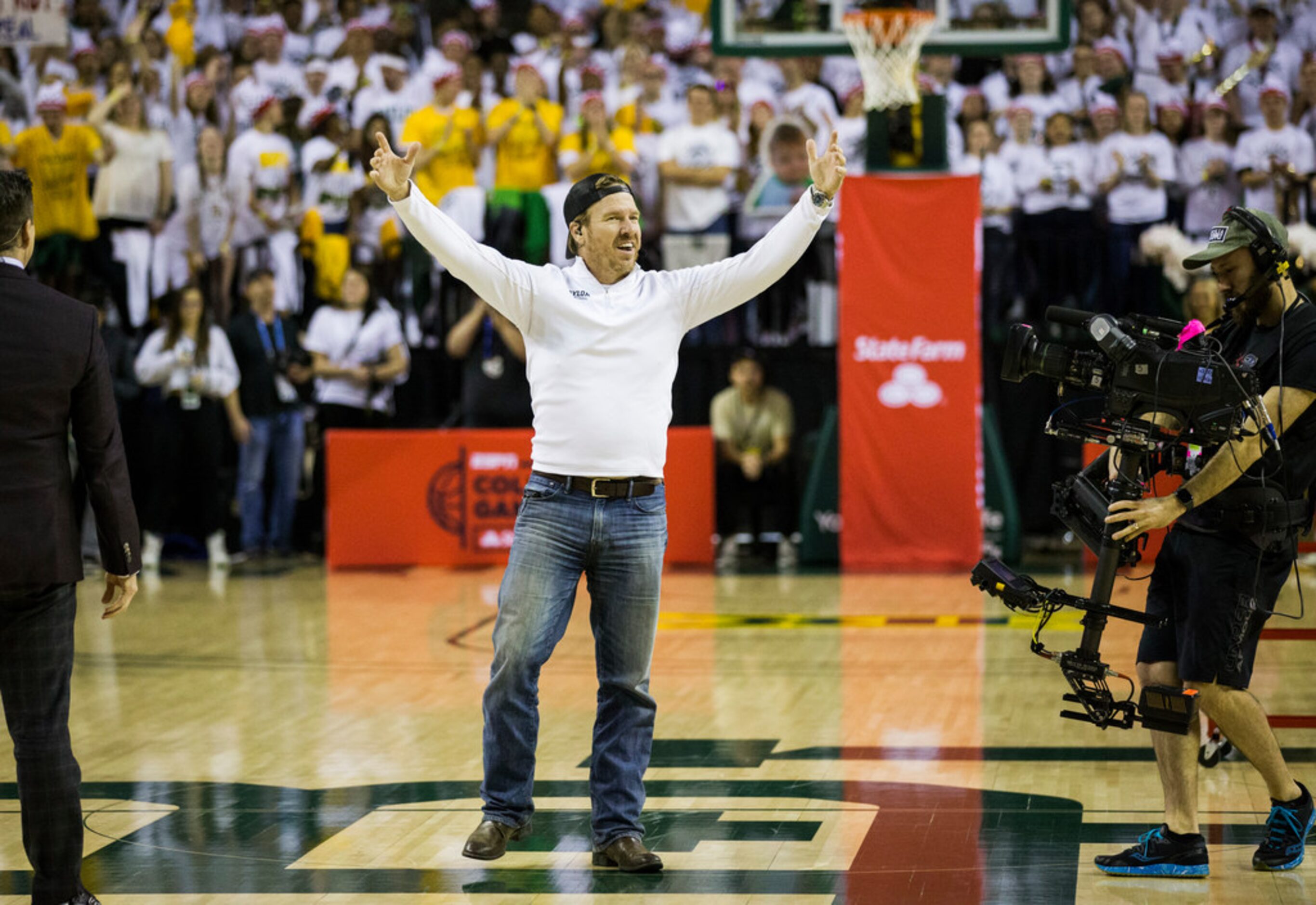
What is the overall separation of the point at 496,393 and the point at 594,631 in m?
9.57

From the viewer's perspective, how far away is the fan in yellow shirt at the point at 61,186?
15.0 meters

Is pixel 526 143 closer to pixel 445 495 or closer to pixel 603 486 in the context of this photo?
pixel 445 495

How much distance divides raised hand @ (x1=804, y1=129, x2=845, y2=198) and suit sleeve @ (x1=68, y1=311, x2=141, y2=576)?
2149mm

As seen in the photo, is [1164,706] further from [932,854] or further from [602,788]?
[602,788]

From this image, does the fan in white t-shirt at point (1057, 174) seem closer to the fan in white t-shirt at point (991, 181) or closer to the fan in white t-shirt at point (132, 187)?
the fan in white t-shirt at point (991, 181)

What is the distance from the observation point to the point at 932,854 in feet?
17.7

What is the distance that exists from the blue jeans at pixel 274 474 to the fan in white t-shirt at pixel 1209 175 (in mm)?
7926

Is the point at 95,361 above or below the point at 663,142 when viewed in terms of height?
below

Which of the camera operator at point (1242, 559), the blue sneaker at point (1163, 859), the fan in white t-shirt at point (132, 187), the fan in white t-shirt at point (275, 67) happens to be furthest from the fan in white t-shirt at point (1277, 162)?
the blue sneaker at point (1163, 859)

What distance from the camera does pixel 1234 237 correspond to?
16.8ft

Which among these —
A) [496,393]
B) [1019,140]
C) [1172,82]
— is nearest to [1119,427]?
[496,393]

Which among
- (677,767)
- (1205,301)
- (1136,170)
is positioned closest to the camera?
(677,767)

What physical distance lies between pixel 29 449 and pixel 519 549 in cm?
149

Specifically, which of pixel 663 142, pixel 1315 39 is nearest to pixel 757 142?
pixel 663 142
